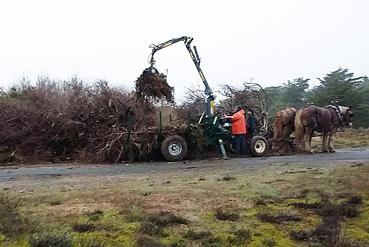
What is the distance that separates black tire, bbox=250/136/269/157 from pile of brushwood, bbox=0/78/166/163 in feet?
12.5

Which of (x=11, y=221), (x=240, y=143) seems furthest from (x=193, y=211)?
(x=240, y=143)

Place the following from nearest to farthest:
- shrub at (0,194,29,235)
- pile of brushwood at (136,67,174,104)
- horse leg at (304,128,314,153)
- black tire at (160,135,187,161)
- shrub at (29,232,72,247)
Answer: shrub at (29,232,72,247), shrub at (0,194,29,235), black tire at (160,135,187,161), pile of brushwood at (136,67,174,104), horse leg at (304,128,314,153)

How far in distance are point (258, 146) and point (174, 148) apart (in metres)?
3.27

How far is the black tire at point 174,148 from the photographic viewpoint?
61.3 ft

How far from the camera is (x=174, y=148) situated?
18.9m

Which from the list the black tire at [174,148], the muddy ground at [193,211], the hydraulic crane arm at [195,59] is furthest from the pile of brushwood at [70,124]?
the muddy ground at [193,211]

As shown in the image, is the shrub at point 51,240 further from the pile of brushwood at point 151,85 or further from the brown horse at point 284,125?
the brown horse at point 284,125

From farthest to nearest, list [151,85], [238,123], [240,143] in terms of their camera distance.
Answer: [151,85]
[240,143]
[238,123]

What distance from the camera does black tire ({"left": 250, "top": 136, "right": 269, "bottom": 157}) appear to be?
19.8 m

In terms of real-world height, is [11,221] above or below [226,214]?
above

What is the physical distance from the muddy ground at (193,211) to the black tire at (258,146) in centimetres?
792

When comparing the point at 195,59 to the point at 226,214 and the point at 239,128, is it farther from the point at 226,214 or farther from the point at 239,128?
the point at 226,214

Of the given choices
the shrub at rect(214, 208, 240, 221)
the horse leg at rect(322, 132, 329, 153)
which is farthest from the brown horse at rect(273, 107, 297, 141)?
the shrub at rect(214, 208, 240, 221)

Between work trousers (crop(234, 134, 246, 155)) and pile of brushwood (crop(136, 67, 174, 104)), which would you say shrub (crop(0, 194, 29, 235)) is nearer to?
pile of brushwood (crop(136, 67, 174, 104))
